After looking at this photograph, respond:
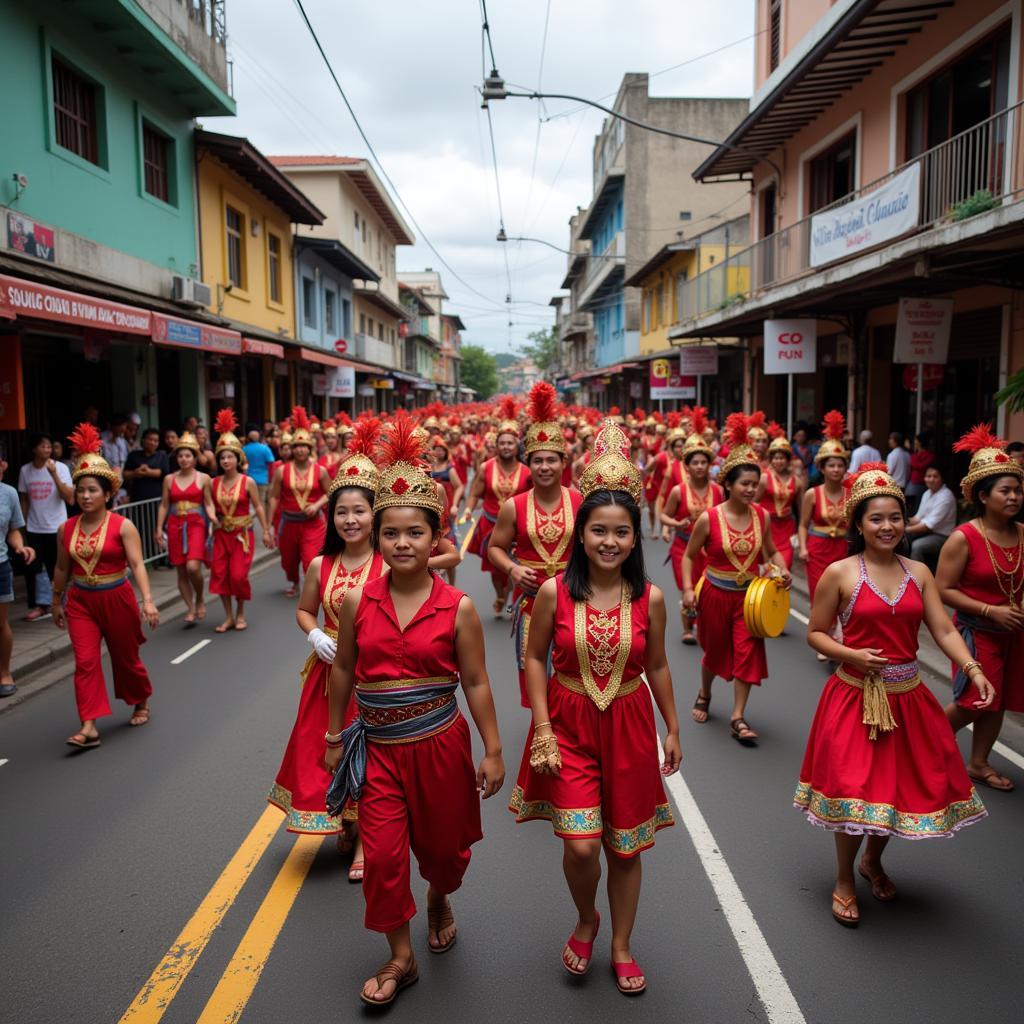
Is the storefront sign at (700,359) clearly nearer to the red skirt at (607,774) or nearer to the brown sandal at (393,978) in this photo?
the red skirt at (607,774)

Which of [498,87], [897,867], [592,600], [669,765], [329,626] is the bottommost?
[897,867]

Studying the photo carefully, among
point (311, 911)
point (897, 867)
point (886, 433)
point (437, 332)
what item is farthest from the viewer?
point (437, 332)

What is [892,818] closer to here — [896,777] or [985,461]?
[896,777]

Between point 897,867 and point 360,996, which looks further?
point 897,867

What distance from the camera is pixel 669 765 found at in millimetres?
3803

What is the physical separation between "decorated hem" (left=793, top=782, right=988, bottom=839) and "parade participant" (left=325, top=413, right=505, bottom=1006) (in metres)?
1.52

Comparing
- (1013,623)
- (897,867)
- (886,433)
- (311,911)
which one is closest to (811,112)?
(886,433)

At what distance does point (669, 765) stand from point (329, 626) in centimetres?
191

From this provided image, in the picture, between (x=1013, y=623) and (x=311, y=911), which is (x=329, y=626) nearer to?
(x=311, y=911)

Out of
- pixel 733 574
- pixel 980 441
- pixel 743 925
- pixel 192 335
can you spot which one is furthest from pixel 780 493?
pixel 192 335

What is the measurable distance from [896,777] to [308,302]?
28.6 metres

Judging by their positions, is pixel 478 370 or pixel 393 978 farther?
pixel 478 370

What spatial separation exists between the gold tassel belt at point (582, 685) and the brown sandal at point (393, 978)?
1202 mm

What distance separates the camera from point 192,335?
14.0 m
